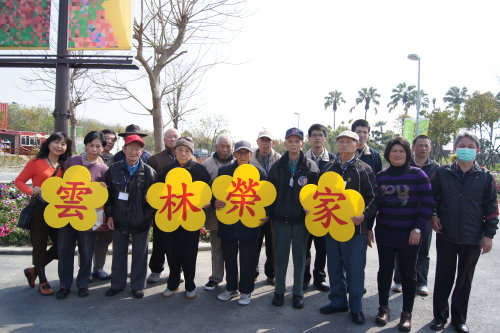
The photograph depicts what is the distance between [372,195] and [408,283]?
0.89 meters

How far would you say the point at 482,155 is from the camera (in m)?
27.5

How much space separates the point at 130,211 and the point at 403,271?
9.36ft

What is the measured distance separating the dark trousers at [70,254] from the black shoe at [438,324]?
3.64 metres

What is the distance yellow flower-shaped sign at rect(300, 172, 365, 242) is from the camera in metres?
3.28

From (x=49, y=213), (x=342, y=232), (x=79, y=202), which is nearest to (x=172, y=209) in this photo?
(x=79, y=202)

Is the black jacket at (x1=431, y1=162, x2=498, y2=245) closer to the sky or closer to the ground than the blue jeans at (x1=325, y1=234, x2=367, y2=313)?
closer to the sky

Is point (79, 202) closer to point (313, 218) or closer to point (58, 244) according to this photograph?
point (58, 244)

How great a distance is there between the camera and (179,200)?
3.72 m

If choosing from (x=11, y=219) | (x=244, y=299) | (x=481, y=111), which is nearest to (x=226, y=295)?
(x=244, y=299)

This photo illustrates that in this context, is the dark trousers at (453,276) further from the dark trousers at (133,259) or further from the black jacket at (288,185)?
the dark trousers at (133,259)

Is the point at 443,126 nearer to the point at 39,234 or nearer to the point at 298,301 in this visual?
the point at 298,301

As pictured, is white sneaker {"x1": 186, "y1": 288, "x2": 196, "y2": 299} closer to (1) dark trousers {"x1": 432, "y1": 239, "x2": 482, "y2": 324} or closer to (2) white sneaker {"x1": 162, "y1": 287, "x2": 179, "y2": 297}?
(2) white sneaker {"x1": 162, "y1": 287, "x2": 179, "y2": 297}

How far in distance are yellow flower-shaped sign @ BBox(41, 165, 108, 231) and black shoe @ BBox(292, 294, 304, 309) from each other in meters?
2.30

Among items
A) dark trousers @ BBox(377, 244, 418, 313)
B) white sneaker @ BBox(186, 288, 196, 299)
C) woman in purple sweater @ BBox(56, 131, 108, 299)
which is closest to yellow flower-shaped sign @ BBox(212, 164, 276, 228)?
white sneaker @ BBox(186, 288, 196, 299)
